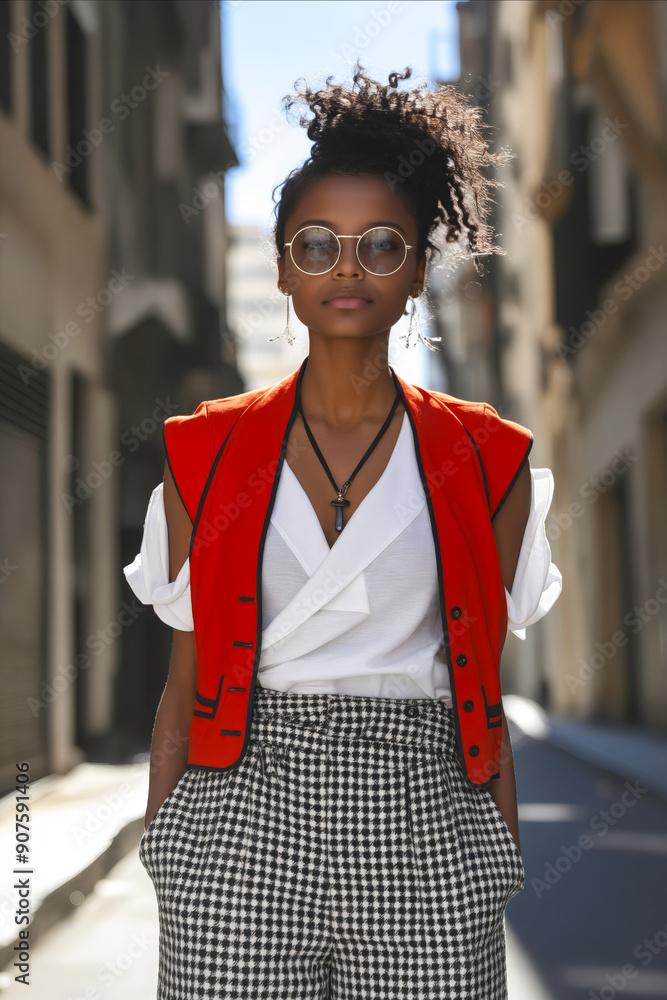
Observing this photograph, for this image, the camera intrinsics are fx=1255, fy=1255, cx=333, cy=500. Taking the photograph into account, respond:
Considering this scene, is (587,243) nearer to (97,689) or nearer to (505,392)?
(97,689)

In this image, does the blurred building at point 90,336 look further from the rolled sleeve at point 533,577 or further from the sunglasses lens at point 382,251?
the sunglasses lens at point 382,251

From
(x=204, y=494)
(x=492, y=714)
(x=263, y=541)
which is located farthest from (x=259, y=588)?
(x=492, y=714)

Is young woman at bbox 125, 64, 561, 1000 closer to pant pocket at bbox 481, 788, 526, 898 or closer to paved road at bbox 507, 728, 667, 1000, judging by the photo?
pant pocket at bbox 481, 788, 526, 898

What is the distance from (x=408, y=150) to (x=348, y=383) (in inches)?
15.3

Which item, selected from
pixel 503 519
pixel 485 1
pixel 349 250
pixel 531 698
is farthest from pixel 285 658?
pixel 485 1

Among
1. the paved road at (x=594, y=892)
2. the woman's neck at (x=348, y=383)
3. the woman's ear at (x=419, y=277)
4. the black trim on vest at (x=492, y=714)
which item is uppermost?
the woman's ear at (x=419, y=277)

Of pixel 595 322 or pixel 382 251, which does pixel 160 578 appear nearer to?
pixel 382 251

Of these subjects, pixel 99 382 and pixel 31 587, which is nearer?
pixel 31 587

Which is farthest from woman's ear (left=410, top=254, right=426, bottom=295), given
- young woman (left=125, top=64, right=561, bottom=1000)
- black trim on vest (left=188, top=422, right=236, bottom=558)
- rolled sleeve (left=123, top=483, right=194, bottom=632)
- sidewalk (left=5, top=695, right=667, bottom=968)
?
sidewalk (left=5, top=695, right=667, bottom=968)

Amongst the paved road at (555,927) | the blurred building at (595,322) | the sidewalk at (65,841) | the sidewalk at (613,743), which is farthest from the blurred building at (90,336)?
the sidewalk at (613,743)

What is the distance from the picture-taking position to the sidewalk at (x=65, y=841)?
5.05 m

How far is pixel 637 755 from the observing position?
11.8 metres

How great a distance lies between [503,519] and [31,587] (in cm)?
878

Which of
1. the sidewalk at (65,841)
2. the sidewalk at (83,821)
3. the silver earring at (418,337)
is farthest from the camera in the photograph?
the sidewalk at (83,821)
